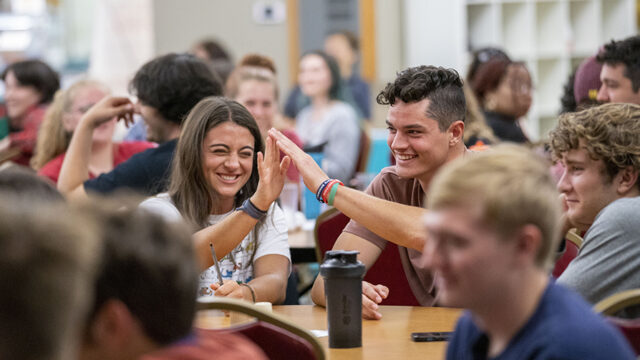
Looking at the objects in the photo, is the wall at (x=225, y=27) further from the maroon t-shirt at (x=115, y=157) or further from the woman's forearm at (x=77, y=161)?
the woman's forearm at (x=77, y=161)

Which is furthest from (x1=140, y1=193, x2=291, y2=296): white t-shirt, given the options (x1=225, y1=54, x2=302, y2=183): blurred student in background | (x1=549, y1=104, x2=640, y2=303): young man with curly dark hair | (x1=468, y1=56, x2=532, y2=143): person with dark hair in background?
(x1=468, y1=56, x2=532, y2=143): person with dark hair in background

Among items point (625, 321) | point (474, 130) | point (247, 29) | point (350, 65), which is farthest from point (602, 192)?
point (247, 29)

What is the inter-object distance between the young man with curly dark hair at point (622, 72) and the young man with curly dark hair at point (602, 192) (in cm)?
128

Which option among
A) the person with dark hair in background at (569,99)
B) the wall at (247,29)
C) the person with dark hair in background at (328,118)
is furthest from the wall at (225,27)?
the person with dark hair in background at (569,99)

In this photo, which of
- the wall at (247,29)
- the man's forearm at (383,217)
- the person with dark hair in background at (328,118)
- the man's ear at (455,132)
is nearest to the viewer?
→ the man's forearm at (383,217)

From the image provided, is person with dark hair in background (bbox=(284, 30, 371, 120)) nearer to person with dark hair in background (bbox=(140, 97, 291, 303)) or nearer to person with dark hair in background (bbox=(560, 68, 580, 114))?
person with dark hair in background (bbox=(560, 68, 580, 114))

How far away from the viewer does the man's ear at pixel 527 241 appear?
110 centimetres

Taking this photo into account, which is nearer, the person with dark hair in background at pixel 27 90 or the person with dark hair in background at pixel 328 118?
the person with dark hair in background at pixel 27 90

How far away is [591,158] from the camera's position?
6.51 ft

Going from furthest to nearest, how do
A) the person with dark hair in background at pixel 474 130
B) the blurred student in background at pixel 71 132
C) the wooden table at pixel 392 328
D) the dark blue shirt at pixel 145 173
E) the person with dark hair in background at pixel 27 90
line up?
the person with dark hair in background at pixel 27 90 → the person with dark hair in background at pixel 474 130 → the blurred student in background at pixel 71 132 → the dark blue shirt at pixel 145 173 → the wooden table at pixel 392 328

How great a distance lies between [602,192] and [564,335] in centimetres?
102

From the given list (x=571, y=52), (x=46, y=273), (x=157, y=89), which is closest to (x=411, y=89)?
(x=157, y=89)

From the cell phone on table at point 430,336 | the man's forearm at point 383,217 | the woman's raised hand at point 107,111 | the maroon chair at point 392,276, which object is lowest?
the maroon chair at point 392,276

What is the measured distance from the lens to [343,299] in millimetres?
1726
